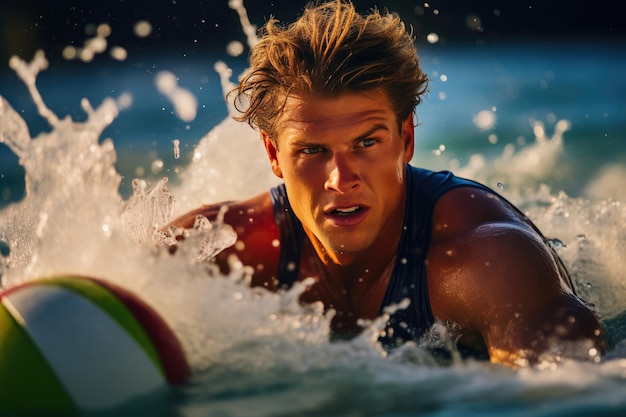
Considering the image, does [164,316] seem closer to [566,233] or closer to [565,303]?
[565,303]

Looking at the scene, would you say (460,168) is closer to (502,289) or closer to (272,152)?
(272,152)

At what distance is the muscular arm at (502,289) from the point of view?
2949mm

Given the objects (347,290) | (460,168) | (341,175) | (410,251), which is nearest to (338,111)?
(341,175)

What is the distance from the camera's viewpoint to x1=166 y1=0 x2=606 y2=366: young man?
3.15 m

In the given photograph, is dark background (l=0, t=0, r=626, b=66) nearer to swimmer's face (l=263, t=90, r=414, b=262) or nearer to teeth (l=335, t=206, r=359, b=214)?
swimmer's face (l=263, t=90, r=414, b=262)

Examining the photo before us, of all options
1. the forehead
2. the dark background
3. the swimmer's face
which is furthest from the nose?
the dark background

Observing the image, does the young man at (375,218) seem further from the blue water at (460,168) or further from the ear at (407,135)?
the blue water at (460,168)

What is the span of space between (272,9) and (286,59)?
1442cm

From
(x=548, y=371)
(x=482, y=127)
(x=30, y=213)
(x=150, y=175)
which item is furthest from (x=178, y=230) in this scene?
(x=482, y=127)

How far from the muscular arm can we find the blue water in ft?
0.35

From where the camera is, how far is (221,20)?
60.8ft

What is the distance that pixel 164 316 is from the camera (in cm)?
315

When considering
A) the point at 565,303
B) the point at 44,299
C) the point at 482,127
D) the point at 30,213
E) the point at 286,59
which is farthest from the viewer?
the point at 482,127

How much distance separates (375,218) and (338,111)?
422 mm
